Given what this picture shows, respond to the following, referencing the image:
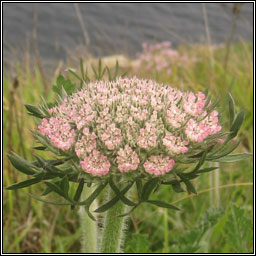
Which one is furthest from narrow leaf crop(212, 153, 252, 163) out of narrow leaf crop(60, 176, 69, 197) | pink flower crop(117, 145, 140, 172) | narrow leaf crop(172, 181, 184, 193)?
narrow leaf crop(60, 176, 69, 197)

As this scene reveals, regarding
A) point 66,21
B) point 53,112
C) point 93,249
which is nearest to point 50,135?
point 53,112

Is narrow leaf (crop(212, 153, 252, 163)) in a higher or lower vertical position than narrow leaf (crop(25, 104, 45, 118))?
lower

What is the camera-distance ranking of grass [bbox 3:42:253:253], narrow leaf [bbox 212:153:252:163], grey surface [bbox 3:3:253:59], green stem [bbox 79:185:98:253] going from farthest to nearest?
grey surface [bbox 3:3:253:59] → grass [bbox 3:42:253:253] → green stem [bbox 79:185:98:253] → narrow leaf [bbox 212:153:252:163]

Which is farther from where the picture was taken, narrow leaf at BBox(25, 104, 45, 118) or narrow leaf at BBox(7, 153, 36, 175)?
narrow leaf at BBox(25, 104, 45, 118)

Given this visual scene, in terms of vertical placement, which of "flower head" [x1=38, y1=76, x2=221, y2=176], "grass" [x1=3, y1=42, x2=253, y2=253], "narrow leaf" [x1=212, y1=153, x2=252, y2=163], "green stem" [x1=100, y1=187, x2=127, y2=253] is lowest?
"grass" [x1=3, y1=42, x2=253, y2=253]

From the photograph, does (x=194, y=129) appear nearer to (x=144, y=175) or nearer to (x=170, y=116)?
(x=170, y=116)

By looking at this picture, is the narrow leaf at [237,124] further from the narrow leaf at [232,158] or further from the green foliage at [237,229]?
the green foliage at [237,229]

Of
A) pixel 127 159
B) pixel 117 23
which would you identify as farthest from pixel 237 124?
pixel 117 23

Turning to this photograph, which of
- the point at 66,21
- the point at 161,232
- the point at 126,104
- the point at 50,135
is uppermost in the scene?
the point at 66,21

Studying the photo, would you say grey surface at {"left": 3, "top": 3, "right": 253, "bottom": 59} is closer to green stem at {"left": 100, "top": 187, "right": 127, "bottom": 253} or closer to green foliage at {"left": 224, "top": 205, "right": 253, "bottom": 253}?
green foliage at {"left": 224, "top": 205, "right": 253, "bottom": 253}
